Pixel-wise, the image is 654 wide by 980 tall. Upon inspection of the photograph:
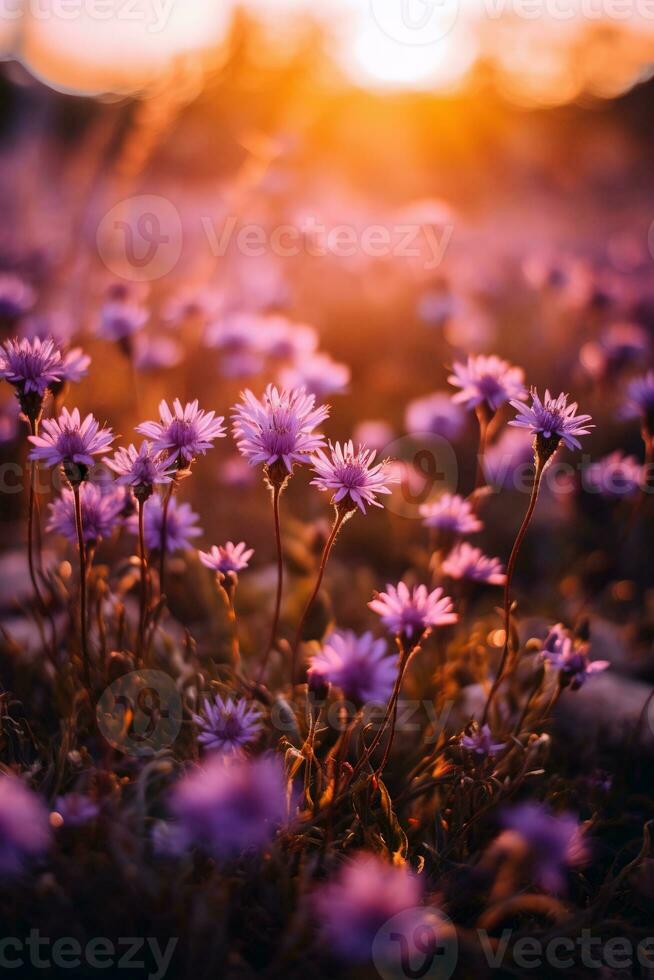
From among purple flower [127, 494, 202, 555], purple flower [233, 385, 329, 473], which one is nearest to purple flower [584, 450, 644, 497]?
purple flower [233, 385, 329, 473]

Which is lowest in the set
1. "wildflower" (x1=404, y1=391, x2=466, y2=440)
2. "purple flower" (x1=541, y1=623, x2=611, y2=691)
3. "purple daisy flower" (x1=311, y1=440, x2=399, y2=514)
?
"purple flower" (x1=541, y1=623, x2=611, y2=691)

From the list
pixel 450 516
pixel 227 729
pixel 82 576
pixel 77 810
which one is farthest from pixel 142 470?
pixel 450 516

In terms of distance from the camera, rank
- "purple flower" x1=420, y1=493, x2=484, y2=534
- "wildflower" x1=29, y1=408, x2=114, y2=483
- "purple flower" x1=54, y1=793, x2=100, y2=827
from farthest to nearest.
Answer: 1. "purple flower" x1=420, y1=493, x2=484, y2=534
2. "wildflower" x1=29, y1=408, x2=114, y2=483
3. "purple flower" x1=54, y1=793, x2=100, y2=827

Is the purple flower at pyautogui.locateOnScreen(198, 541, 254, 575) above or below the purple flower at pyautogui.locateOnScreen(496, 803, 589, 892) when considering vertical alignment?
above

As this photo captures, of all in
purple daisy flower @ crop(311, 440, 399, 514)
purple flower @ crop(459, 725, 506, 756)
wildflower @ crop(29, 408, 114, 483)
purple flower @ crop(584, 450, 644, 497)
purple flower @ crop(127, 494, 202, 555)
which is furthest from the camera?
purple flower @ crop(584, 450, 644, 497)

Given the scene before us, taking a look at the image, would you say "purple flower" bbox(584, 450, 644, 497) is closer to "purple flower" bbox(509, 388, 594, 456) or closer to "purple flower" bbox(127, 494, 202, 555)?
"purple flower" bbox(509, 388, 594, 456)

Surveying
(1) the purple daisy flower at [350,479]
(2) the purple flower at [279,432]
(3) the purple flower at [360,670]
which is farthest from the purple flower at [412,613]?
(2) the purple flower at [279,432]

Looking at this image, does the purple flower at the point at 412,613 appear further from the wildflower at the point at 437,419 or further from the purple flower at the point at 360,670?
the wildflower at the point at 437,419
